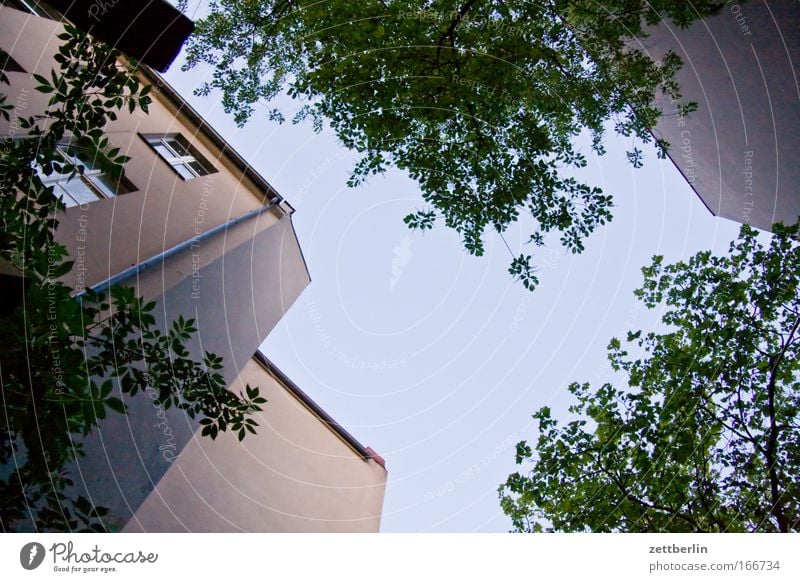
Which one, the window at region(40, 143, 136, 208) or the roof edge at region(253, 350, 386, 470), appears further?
the roof edge at region(253, 350, 386, 470)

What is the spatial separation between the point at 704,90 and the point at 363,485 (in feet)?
35.4

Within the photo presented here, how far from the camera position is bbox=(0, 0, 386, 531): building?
620 centimetres

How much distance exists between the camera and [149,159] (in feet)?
27.6

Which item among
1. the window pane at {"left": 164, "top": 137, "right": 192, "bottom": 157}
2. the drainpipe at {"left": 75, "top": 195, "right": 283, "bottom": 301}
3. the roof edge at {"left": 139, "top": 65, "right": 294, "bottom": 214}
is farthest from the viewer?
the window pane at {"left": 164, "top": 137, "right": 192, "bottom": 157}

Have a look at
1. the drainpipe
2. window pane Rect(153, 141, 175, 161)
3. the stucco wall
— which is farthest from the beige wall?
window pane Rect(153, 141, 175, 161)

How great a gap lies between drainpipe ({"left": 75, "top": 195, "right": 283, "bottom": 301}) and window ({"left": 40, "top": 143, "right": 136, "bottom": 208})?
110cm

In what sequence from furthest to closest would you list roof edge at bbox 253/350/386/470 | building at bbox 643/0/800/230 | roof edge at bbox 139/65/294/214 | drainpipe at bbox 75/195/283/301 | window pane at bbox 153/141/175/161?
roof edge at bbox 253/350/386/470
roof edge at bbox 139/65/294/214
window pane at bbox 153/141/175/161
building at bbox 643/0/800/230
drainpipe at bbox 75/195/283/301

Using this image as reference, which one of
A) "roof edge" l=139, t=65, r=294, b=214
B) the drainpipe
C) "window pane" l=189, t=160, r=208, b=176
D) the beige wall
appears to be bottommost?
the beige wall

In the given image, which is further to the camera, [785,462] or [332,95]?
[332,95]

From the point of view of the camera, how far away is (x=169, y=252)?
763cm

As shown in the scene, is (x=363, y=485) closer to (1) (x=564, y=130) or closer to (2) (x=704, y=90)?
(1) (x=564, y=130)

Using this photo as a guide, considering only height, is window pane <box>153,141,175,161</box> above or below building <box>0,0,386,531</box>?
above

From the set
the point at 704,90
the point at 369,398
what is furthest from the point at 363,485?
the point at 704,90

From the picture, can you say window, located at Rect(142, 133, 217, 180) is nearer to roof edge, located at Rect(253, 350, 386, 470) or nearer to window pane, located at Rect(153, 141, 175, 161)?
window pane, located at Rect(153, 141, 175, 161)
